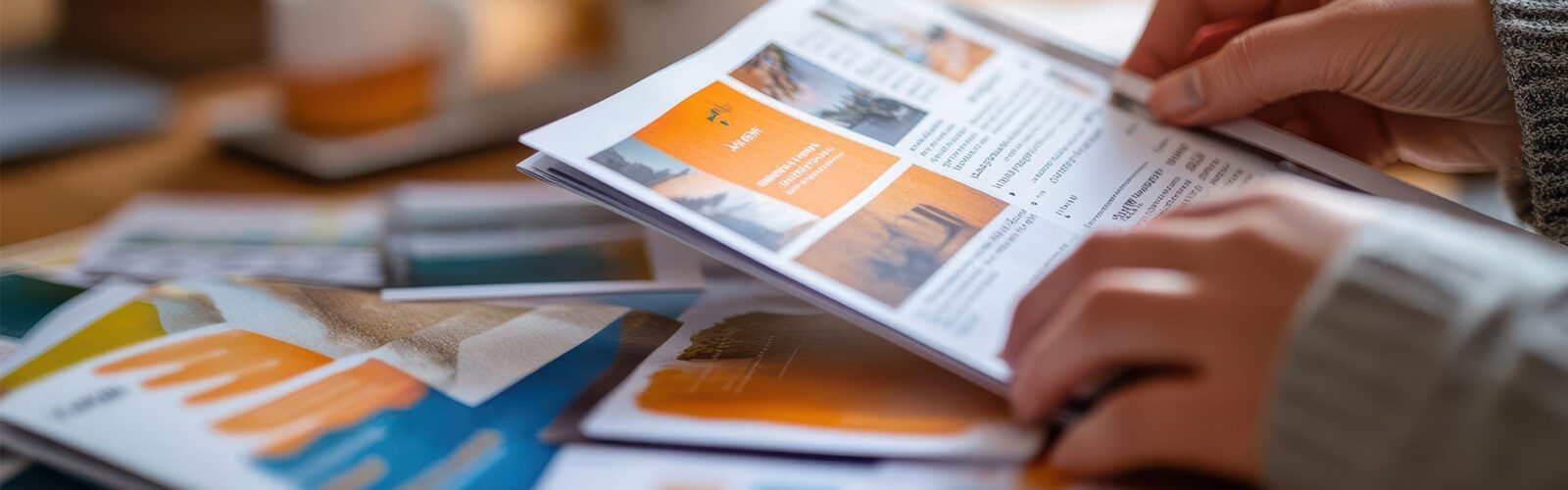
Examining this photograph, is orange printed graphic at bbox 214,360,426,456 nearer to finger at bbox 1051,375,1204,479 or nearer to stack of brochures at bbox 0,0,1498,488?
stack of brochures at bbox 0,0,1498,488

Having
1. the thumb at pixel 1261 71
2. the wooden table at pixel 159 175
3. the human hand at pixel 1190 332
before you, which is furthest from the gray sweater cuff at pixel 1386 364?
the wooden table at pixel 159 175

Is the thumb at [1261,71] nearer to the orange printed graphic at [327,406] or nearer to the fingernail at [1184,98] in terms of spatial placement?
the fingernail at [1184,98]

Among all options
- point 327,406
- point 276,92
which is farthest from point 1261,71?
point 276,92

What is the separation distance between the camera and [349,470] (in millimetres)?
365

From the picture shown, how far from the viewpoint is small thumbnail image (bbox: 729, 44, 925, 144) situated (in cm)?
52

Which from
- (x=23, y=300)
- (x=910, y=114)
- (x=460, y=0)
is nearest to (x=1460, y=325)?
(x=910, y=114)

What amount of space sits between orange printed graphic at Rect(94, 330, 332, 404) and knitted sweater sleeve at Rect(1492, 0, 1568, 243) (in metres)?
0.56

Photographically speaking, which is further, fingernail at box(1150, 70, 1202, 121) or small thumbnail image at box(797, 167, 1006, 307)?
fingernail at box(1150, 70, 1202, 121)

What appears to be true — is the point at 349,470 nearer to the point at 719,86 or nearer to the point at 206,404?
the point at 206,404

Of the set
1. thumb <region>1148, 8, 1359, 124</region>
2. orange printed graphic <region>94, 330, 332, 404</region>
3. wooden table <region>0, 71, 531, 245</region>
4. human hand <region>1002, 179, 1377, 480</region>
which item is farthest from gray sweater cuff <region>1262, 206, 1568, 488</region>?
wooden table <region>0, 71, 531, 245</region>

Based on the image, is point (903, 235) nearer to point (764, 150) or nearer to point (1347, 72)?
point (764, 150)

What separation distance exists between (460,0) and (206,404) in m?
0.50

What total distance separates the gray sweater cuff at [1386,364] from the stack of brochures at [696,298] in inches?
3.2

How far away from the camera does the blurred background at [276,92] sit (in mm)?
754
